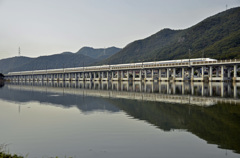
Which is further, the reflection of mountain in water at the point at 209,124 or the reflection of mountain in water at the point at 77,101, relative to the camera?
the reflection of mountain in water at the point at 77,101

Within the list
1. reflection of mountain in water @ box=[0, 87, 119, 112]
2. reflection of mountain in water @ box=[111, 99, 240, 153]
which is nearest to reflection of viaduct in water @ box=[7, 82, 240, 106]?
reflection of mountain in water @ box=[0, 87, 119, 112]

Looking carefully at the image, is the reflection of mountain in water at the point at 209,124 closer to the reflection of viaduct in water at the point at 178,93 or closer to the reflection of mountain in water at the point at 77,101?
the reflection of mountain in water at the point at 77,101

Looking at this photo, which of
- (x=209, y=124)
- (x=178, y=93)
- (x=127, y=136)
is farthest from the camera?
(x=178, y=93)

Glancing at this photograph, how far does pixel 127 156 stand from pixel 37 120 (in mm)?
15723

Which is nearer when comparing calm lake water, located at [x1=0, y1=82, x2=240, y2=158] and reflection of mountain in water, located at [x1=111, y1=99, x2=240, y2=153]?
calm lake water, located at [x1=0, y1=82, x2=240, y2=158]

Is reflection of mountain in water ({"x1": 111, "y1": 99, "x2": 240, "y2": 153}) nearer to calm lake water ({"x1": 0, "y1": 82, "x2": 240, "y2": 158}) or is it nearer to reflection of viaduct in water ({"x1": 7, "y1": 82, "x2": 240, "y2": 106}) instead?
calm lake water ({"x1": 0, "y1": 82, "x2": 240, "y2": 158})

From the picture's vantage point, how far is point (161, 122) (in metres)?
23.7

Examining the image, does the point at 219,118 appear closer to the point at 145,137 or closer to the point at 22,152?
the point at 145,137

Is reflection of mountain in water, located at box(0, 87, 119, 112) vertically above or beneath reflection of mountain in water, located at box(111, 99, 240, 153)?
beneath

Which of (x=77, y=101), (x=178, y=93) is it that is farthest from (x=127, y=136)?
(x=178, y=93)

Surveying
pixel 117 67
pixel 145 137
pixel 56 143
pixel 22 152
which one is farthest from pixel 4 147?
pixel 117 67

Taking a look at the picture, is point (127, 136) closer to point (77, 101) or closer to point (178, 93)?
point (77, 101)

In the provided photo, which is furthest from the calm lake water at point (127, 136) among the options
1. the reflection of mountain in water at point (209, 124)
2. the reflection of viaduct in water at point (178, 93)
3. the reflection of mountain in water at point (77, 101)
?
the reflection of viaduct in water at point (178, 93)

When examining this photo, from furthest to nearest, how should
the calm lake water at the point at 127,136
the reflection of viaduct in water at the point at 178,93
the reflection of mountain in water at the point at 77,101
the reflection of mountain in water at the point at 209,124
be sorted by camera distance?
1. the reflection of viaduct in water at the point at 178,93
2. the reflection of mountain in water at the point at 77,101
3. the reflection of mountain in water at the point at 209,124
4. the calm lake water at the point at 127,136
